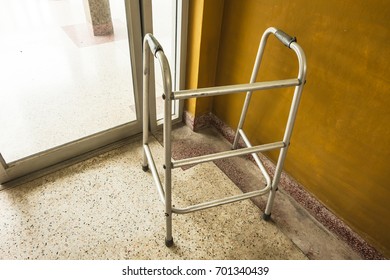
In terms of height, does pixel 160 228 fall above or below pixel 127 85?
below

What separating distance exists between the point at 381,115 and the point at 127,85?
5.68ft

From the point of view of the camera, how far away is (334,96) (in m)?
1.26

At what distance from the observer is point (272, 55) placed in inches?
57.4

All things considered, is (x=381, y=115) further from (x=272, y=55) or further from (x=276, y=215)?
(x=276, y=215)

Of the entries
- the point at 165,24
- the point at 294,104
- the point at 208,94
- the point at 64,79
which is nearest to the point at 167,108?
the point at 208,94

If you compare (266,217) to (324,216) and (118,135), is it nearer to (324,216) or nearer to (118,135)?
(324,216)

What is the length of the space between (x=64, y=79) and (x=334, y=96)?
1869 millimetres

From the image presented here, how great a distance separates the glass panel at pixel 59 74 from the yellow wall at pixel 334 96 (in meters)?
0.82

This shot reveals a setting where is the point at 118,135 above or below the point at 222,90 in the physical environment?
below

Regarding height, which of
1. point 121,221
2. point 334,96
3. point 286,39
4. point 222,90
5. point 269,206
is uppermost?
point 286,39

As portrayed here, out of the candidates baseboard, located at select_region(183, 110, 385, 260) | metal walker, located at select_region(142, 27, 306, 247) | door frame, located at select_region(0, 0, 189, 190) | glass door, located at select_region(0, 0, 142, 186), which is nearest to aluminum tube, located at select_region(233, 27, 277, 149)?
metal walker, located at select_region(142, 27, 306, 247)

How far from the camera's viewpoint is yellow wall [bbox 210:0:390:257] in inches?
43.1

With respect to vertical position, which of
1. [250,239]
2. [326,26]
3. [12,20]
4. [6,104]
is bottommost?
[250,239]

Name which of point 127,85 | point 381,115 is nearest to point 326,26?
point 381,115
